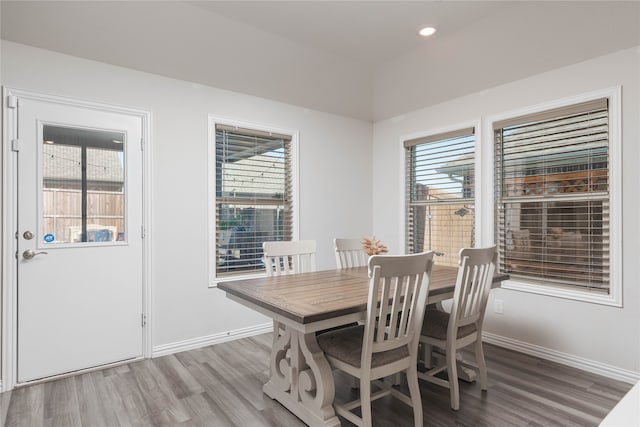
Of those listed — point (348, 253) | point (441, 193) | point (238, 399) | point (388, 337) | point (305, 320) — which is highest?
point (441, 193)

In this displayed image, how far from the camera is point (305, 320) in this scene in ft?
5.51

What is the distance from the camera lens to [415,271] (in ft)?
6.31

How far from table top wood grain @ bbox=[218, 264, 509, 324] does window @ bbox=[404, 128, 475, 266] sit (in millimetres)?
1111

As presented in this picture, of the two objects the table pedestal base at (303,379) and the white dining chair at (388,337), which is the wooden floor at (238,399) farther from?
the white dining chair at (388,337)

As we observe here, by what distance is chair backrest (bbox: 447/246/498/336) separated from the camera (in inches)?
87.8

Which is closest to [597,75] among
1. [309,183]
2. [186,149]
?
[309,183]

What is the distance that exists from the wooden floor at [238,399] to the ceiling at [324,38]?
2.52 m

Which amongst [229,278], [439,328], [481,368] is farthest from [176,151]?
[481,368]

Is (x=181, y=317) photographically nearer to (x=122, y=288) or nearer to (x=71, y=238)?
(x=122, y=288)

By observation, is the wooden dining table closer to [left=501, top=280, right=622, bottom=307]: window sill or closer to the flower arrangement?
the flower arrangement

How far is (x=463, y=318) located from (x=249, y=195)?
2443 millimetres

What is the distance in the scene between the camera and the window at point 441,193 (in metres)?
3.82

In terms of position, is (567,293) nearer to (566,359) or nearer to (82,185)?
(566,359)

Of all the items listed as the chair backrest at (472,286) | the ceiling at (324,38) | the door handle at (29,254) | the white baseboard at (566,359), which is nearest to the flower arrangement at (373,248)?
the chair backrest at (472,286)
